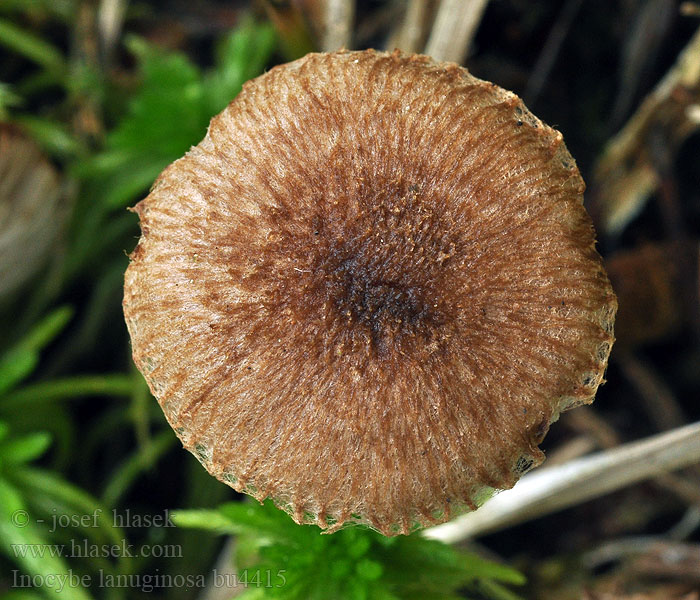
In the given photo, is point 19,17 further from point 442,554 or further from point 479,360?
point 442,554

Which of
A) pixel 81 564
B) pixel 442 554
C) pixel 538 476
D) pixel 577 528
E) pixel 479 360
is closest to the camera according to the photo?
pixel 479 360

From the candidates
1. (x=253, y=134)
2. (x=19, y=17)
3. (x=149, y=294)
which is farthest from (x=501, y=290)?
(x=19, y=17)

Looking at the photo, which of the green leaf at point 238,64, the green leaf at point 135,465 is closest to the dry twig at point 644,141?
the green leaf at point 238,64

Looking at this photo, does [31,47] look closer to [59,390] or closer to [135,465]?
[59,390]

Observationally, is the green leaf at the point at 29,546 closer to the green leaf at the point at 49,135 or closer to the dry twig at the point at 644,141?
the green leaf at the point at 49,135

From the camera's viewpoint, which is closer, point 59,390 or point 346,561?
point 346,561

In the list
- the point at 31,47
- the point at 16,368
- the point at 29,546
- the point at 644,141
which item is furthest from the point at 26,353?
the point at 644,141

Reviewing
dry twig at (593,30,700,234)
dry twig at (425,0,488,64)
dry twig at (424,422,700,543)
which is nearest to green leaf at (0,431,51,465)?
dry twig at (424,422,700,543)

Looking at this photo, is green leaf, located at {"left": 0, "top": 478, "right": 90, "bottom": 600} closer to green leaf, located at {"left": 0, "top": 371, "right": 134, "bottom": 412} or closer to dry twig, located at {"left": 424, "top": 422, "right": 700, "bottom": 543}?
green leaf, located at {"left": 0, "top": 371, "right": 134, "bottom": 412}
